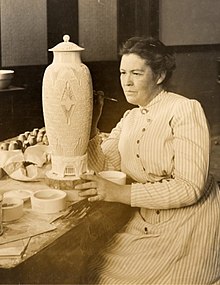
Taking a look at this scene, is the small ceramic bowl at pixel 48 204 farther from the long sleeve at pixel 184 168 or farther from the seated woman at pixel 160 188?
the long sleeve at pixel 184 168

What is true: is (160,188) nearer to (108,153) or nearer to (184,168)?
(184,168)

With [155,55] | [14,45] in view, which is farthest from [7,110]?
[155,55]

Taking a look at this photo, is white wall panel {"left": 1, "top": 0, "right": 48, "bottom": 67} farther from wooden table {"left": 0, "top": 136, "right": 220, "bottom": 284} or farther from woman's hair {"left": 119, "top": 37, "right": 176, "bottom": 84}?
wooden table {"left": 0, "top": 136, "right": 220, "bottom": 284}

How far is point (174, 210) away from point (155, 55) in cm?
43

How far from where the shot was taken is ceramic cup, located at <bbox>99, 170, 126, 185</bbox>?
134 cm

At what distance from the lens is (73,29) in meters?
1.39

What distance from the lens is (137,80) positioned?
1325 millimetres

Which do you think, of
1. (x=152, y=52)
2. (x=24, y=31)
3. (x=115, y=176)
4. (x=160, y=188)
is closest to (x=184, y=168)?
(x=160, y=188)

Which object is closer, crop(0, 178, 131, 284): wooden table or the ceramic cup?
crop(0, 178, 131, 284): wooden table

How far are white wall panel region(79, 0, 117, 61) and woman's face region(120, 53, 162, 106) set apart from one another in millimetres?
69

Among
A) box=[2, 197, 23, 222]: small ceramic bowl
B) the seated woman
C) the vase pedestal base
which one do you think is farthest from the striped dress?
box=[2, 197, 23, 222]: small ceramic bowl

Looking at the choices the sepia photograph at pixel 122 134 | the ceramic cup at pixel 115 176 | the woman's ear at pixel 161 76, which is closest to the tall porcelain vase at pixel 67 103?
the sepia photograph at pixel 122 134

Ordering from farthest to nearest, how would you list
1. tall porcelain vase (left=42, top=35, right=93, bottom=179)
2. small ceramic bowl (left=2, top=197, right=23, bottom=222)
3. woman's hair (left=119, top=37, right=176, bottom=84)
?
woman's hair (left=119, top=37, right=176, bottom=84) < tall porcelain vase (left=42, top=35, right=93, bottom=179) < small ceramic bowl (left=2, top=197, right=23, bottom=222)

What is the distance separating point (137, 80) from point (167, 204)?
35cm
